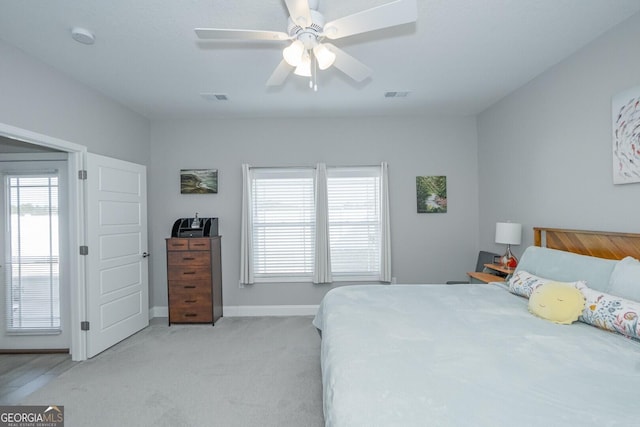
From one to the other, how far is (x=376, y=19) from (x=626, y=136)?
1.99 metres

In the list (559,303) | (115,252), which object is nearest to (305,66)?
(559,303)

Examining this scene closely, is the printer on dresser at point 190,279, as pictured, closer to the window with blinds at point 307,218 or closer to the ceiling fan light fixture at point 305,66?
the window with blinds at point 307,218

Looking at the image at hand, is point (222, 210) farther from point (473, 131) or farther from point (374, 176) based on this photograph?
point (473, 131)

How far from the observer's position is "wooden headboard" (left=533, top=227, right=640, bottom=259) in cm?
215

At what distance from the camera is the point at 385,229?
4.17 m

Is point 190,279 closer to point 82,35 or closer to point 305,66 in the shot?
→ point 82,35

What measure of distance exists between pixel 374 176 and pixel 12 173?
4082mm

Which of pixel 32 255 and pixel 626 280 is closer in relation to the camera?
pixel 626 280

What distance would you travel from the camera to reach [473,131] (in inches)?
169

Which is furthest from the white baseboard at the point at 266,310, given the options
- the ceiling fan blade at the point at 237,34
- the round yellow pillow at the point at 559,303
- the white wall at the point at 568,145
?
the ceiling fan blade at the point at 237,34

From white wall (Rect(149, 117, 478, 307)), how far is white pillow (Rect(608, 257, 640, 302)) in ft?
7.70

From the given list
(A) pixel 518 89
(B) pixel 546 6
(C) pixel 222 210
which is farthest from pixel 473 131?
(C) pixel 222 210

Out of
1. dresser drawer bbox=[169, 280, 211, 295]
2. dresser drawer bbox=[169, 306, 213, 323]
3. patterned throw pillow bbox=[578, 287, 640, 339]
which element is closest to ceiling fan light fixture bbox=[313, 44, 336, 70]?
patterned throw pillow bbox=[578, 287, 640, 339]

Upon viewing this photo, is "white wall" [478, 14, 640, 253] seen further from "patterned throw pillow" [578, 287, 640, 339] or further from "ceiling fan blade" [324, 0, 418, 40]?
"ceiling fan blade" [324, 0, 418, 40]
